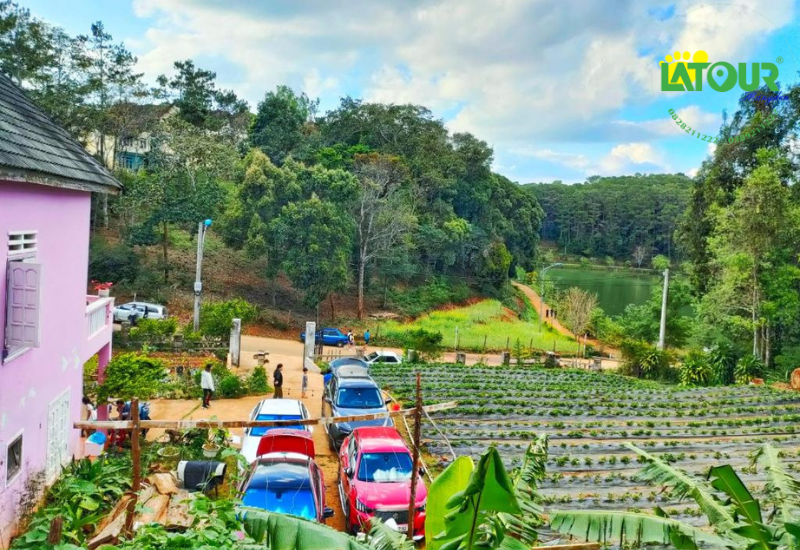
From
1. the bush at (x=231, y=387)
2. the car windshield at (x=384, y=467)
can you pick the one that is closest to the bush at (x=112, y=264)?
the bush at (x=231, y=387)

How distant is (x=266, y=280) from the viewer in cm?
3844

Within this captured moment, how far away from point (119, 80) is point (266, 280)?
47.7ft

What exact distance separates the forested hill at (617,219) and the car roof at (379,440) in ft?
235

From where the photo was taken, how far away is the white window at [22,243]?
7.55 m

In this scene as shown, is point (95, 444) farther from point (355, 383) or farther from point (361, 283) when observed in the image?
point (361, 283)

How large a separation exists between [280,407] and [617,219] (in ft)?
245

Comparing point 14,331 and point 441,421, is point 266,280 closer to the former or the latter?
point 441,421

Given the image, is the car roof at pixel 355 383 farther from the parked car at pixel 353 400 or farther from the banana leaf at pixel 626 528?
the banana leaf at pixel 626 528

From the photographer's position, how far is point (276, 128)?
45531mm

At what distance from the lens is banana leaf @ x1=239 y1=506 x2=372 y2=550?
4129 millimetres

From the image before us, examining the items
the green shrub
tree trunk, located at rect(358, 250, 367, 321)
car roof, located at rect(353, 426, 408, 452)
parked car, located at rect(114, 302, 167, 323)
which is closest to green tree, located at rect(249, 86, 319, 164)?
tree trunk, located at rect(358, 250, 367, 321)

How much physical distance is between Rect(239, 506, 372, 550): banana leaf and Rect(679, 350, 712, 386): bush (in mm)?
23561

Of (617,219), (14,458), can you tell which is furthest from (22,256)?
(617,219)

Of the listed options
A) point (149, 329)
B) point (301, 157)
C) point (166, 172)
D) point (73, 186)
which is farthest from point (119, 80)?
point (73, 186)
